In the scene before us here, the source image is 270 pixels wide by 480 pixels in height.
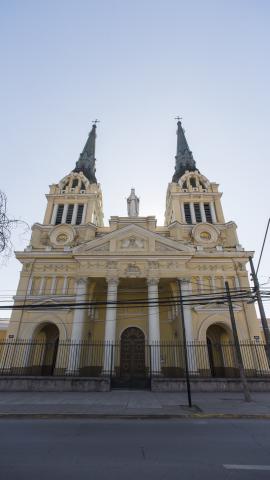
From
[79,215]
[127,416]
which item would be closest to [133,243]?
[79,215]

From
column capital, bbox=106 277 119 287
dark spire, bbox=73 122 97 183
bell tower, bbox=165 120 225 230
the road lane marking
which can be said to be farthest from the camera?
dark spire, bbox=73 122 97 183

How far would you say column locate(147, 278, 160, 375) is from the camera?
1659cm

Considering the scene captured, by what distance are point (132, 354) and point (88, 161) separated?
29.6 metres

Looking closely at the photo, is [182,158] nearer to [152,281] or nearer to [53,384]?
[152,281]

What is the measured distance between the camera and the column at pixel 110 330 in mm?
16297

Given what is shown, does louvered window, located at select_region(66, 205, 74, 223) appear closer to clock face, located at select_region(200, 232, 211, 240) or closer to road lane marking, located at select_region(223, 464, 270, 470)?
clock face, located at select_region(200, 232, 211, 240)

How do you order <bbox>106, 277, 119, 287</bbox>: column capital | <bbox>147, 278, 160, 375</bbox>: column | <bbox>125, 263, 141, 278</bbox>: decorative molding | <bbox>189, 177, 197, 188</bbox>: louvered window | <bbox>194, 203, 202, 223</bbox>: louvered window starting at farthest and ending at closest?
<bbox>189, 177, 197, 188</bbox>: louvered window < <bbox>194, 203, 202, 223</bbox>: louvered window < <bbox>125, 263, 141, 278</bbox>: decorative molding < <bbox>106, 277, 119, 287</bbox>: column capital < <bbox>147, 278, 160, 375</bbox>: column

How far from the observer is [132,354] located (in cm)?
2122

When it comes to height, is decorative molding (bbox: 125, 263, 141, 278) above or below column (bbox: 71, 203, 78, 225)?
below

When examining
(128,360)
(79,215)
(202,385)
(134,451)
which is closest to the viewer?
(134,451)

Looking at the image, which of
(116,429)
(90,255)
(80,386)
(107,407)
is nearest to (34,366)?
(80,386)

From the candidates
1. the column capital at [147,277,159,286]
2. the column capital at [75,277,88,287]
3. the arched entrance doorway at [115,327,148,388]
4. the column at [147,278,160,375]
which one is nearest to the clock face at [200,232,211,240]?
the column capital at [147,277,159,286]

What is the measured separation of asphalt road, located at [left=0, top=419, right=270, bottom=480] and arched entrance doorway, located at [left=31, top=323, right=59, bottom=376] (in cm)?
1432

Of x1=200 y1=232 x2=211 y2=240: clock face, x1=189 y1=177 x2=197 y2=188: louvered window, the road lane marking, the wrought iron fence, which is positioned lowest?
the road lane marking
